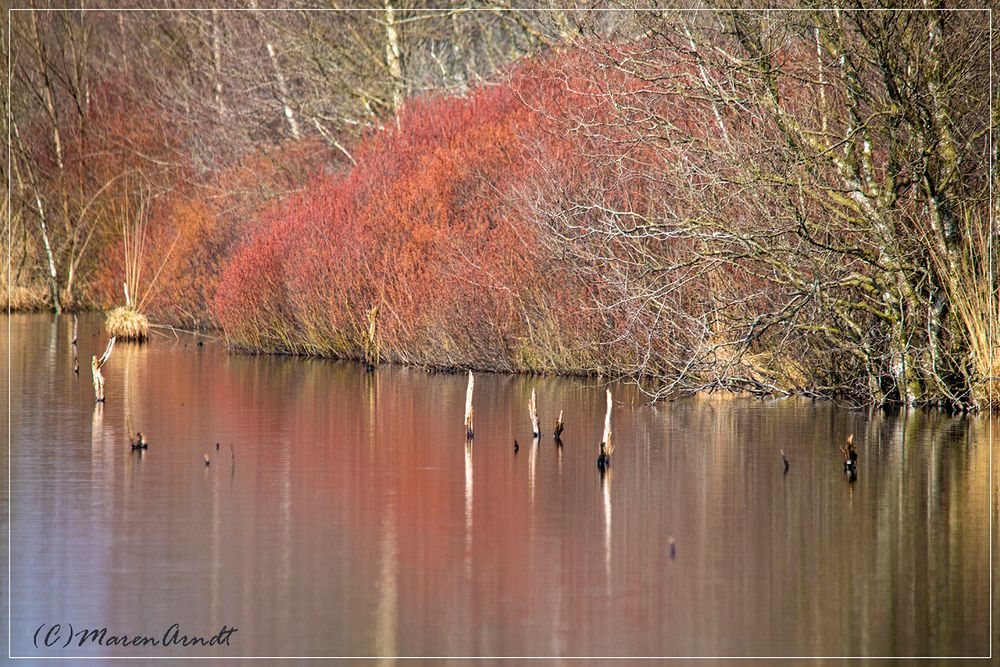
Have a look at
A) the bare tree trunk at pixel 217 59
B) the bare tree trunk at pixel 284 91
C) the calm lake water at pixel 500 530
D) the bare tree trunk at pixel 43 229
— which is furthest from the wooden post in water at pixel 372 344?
the bare tree trunk at pixel 43 229

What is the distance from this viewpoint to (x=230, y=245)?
95.2 feet

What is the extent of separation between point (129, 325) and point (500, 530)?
58.2ft

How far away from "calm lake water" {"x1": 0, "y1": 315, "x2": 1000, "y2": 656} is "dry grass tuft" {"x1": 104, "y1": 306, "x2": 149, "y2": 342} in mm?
9534

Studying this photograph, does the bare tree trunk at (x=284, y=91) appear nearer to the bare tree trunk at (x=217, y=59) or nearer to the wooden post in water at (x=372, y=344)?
the bare tree trunk at (x=217, y=59)

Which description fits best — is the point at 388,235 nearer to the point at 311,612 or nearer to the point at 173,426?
the point at 173,426

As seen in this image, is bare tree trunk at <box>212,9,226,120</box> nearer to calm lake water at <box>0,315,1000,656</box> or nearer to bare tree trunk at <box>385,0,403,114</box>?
bare tree trunk at <box>385,0,403,114</box>

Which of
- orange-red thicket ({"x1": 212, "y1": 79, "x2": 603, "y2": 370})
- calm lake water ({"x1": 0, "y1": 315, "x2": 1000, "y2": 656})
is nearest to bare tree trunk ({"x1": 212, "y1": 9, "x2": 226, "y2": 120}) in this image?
orange-red thicket ({"x1": 212, "y1": 79, "x2": 603, "y2": 370})

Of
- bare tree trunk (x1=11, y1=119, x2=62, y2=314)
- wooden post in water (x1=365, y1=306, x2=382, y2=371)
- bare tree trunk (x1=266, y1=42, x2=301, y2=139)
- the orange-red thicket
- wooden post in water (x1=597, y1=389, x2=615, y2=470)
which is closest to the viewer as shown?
wooden post in water (x1=597, y1=389, x2=615, y2=470)

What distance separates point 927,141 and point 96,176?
23097 mm

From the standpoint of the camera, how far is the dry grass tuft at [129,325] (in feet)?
89.4

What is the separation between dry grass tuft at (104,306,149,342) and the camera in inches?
1072

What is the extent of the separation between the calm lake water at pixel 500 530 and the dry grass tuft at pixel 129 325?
9534mm

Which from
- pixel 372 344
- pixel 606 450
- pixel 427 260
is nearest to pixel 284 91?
pixel 427 260

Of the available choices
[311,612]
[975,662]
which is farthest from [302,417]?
[975,662]
